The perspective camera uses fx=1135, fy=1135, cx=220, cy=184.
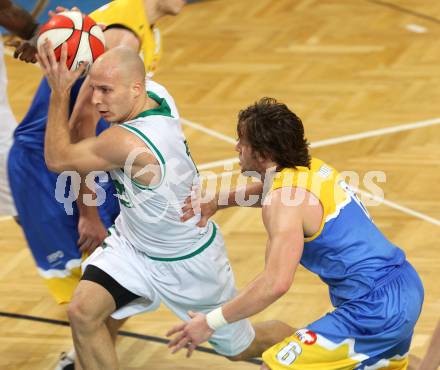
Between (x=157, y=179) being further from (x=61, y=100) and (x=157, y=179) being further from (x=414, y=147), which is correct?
(x=414, y=147)

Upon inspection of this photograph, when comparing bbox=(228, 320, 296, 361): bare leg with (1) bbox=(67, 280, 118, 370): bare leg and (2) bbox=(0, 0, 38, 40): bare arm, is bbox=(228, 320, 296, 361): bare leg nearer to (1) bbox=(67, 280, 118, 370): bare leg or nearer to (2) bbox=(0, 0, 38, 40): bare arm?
(1) bbox=(67, 280, 118, 370): bare leg

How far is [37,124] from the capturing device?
5922mm

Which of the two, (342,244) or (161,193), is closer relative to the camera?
(342,244)

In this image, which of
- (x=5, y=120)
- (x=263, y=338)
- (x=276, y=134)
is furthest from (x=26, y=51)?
(x=263, y=338)

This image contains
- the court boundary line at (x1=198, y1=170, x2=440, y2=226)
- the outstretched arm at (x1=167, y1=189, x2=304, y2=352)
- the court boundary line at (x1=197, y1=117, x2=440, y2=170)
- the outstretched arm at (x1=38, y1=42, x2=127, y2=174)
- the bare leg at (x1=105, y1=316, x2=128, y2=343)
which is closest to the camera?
the outstretched arm at (x1=167, y1=189, x2=304, y2=352)

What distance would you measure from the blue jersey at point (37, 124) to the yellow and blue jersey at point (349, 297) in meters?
1.62

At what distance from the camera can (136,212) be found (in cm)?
526

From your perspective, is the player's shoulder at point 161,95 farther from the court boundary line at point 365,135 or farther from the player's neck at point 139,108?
the court boundary line at point 365,135

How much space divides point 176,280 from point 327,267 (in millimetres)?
875

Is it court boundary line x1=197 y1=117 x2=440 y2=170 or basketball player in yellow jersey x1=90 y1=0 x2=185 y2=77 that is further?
court boundary line x1=197 y1=117 x2=440 y2=170

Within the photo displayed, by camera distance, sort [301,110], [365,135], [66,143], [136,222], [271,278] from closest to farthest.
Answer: [271,278] → [66,143] → [136,222] → [365,135] → [301,110]

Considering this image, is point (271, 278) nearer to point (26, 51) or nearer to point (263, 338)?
point (263, 338)

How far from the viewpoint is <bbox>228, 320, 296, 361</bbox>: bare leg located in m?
5.53

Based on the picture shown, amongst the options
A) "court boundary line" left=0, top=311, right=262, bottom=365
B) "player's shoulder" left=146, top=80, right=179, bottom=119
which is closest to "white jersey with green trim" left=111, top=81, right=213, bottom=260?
"player's shoulder" left=146, top=80, right=179, bottom=119
